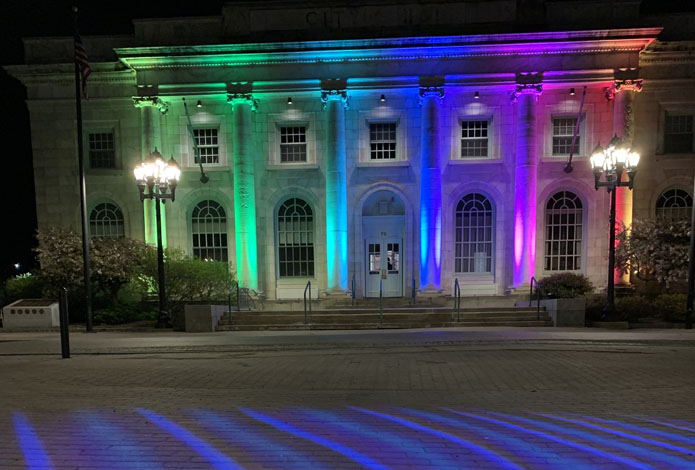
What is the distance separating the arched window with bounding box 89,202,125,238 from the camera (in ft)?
57.5

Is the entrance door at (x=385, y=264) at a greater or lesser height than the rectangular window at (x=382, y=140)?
lesser

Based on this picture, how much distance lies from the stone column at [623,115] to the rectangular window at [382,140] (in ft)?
29.4

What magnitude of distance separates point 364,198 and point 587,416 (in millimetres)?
13050

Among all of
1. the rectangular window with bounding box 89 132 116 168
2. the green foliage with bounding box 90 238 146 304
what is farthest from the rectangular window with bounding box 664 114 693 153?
the rectangular window with bounding box 89 132 116 168

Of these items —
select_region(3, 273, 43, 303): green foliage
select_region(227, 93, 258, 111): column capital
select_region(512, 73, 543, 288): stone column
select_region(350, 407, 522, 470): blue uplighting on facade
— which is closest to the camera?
select_region(350, 407, 522, 470): blue uplighting on facade

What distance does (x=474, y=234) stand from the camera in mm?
16672

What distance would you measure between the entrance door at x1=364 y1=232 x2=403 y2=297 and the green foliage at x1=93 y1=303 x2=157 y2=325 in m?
8.91

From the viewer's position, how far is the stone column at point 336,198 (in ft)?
52.5

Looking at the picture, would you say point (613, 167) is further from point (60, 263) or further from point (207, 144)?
point (60, 263)

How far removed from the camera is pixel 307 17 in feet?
51.9

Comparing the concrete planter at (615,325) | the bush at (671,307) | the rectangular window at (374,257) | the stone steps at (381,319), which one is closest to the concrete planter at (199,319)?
the stone steps at (381,319)

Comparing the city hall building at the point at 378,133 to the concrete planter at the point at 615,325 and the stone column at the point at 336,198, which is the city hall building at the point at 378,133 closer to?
the stone column at the point at 336,198

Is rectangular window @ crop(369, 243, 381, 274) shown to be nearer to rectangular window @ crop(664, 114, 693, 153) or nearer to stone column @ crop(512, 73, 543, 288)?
stone column @ crop(512, 73, 543, 288)

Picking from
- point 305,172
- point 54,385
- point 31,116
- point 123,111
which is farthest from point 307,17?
point 54,385
